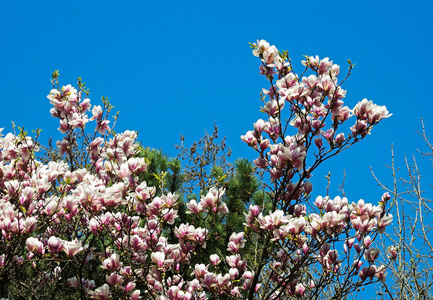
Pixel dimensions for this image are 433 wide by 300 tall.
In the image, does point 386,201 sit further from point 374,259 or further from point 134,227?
point 134,227

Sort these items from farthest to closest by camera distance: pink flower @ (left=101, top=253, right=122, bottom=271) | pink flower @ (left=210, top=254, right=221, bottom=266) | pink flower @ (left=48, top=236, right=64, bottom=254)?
pink flower @ (left=210, top=254, right=221, bottom=266) < pink flower @ (left=101, top=253, right=122, bottom=271) < pink flower @ (left=48, top=236, right=64, bottom=254)

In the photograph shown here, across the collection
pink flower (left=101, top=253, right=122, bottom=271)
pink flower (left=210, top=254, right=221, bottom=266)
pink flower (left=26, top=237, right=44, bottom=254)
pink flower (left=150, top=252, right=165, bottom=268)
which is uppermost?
pink flower (left=210, top=254, right=221, bottom=266)

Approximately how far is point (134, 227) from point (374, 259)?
60.9 inches

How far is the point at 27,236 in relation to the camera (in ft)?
8.33

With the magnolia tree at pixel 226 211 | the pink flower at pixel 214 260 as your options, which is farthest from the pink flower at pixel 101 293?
the pink flower at pixel 214 260

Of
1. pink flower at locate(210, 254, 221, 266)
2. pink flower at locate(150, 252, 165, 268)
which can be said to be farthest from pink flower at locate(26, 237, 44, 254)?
pink flower at locate(210, 254, 221, 266)

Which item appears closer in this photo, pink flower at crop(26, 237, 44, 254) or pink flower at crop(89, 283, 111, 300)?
pink flower at crop(26, 237, 44, 254)

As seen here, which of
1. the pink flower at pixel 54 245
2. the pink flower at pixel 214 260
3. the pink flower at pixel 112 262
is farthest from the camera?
the pink flower at pixel 214 260

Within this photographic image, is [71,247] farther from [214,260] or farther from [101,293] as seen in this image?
[214,260]

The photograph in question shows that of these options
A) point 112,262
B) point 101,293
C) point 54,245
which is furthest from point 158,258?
point 54,245

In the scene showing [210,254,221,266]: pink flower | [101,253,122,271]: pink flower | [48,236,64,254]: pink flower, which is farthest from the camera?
[210,254,221,266]: pink flower

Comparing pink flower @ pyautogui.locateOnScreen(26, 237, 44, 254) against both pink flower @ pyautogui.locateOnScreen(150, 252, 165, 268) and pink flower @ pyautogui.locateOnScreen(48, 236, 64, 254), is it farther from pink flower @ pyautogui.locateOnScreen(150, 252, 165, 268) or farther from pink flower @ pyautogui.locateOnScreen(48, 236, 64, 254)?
pink flower @ pyautogui.locateOnScreen(150, 252, 165, 268)

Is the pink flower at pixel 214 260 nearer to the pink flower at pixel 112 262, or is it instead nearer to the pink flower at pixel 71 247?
the pink flower at pixel 112 262

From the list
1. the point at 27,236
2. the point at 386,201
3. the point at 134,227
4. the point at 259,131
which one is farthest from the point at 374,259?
the point at 27,236
